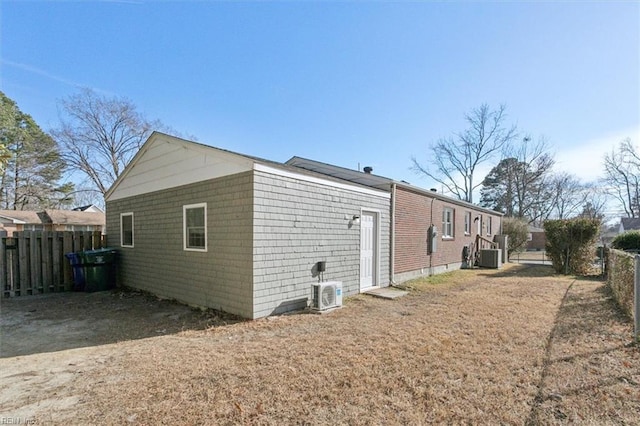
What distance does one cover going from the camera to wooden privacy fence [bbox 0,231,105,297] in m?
8.30

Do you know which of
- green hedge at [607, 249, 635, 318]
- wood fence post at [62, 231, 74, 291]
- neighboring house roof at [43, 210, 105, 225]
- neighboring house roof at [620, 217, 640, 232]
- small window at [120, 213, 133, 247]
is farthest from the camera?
neighboring house roof at [620, 217, 640, 232]

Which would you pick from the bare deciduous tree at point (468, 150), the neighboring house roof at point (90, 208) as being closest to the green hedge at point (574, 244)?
the bare deciduous tree at point (468, 150)

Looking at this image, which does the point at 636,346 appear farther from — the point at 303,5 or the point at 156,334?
the point at 303,5

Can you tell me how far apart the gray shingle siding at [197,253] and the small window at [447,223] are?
→ 32.6 feet

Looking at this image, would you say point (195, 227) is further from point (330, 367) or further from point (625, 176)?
point (625, 176)

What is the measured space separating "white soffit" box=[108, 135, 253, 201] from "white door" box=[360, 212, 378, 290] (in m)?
3.90

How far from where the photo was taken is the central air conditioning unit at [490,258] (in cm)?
1493

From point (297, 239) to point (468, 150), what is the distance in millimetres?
32618

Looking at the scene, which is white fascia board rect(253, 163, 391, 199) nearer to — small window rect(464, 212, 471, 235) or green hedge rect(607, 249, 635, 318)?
green hedge rect(607, 249, 635, 318)

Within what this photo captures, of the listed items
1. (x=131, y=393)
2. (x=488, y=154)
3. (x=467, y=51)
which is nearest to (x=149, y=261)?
(x=131, y=393)

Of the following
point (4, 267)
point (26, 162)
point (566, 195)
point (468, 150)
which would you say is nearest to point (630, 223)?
point (566, 195)

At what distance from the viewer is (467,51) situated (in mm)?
10484

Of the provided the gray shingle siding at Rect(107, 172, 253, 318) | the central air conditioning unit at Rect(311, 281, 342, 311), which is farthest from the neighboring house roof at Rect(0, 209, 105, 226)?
the central air conditioning unit at Rect(311, 281, 342, 311)

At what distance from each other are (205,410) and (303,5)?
9099 millimetres
